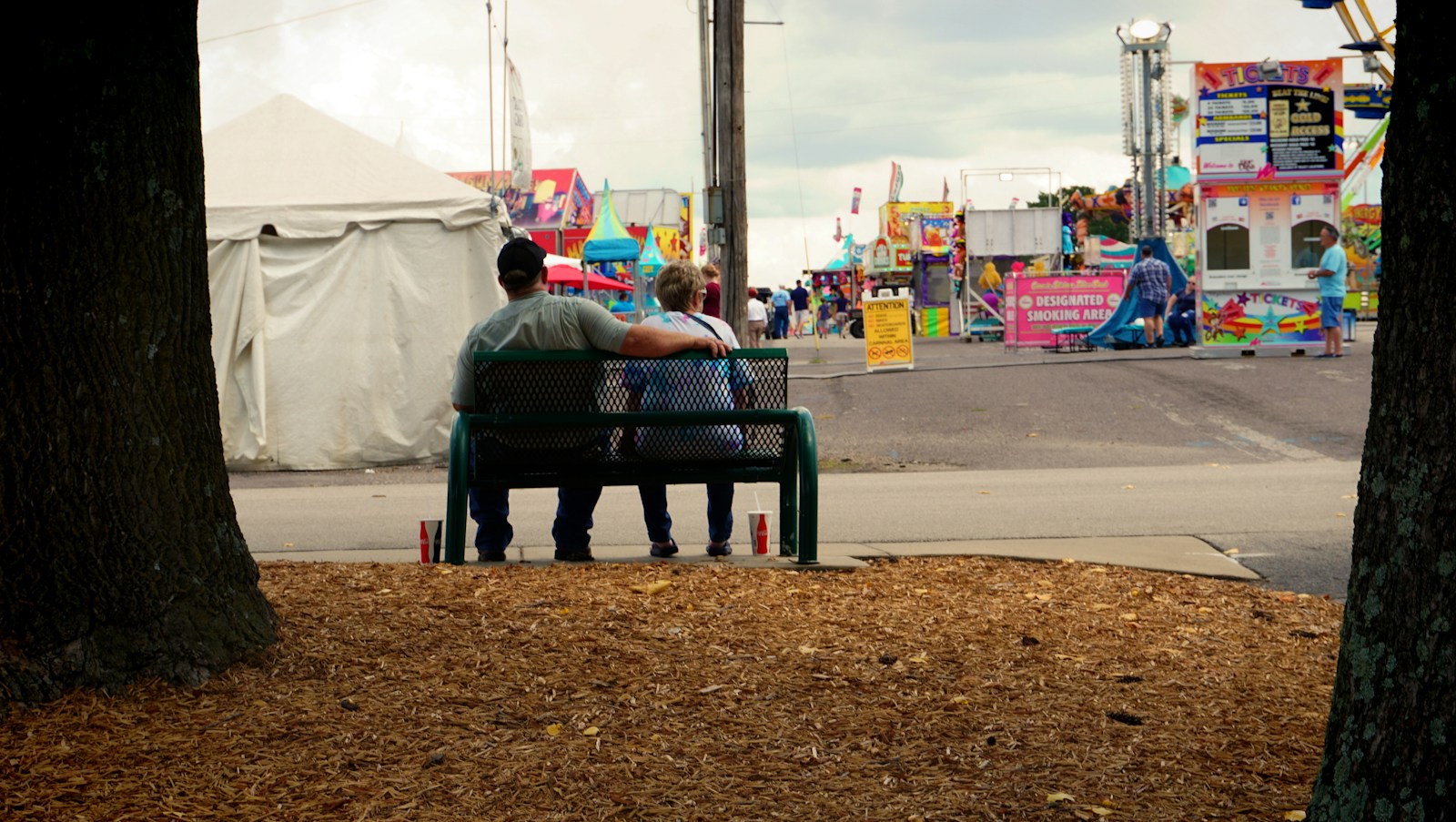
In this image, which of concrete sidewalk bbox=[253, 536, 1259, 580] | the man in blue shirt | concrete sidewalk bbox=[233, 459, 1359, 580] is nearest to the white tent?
concrete sidewalk bbox=[233, 459, 1359, 580]

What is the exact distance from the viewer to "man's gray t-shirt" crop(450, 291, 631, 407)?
19.8 feet

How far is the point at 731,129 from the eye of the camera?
553 inches

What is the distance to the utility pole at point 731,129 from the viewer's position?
546 inches

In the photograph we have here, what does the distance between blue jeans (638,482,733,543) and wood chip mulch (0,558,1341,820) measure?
50.8 inches

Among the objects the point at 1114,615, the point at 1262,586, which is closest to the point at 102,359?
the point at 1114,615

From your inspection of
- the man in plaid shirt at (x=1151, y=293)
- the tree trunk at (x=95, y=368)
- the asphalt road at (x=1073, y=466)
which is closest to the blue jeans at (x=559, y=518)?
the asphalt road at (x=1073, y=466)

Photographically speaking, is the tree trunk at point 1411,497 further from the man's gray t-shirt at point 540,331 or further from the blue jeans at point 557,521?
the blue jeans at point 557,521

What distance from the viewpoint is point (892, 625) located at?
482 cm

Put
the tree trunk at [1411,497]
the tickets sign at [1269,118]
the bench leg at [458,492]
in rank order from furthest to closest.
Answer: the tickets sign at [1269,118]
the bench leg at [458,492]
the tree trunk at [1411,497]

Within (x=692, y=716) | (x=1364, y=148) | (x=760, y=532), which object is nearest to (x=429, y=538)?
(x=760, y=532)

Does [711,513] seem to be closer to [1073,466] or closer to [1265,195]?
[1073,466]

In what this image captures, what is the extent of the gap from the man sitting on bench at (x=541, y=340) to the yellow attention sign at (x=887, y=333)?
53.0 feet

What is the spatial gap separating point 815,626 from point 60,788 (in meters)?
2.38

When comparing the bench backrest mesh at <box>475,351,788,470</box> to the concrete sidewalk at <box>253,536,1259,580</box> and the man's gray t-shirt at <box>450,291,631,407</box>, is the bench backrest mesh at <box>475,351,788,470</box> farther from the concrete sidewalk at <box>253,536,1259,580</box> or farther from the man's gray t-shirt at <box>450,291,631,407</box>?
the concrete sidewalk at <box>253,536,1259,580</box>
